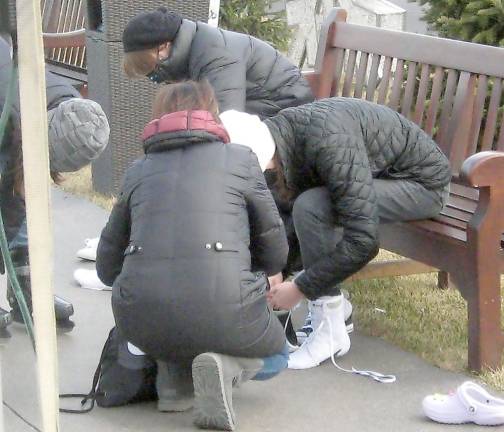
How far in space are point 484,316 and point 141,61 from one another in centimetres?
178

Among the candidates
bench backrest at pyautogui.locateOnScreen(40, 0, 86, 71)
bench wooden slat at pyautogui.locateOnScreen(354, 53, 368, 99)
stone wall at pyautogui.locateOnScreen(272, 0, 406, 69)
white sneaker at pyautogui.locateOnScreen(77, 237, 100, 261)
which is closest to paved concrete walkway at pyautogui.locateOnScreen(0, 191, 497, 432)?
white sneaker at pyautogui.locateOnScreen(77, 237, 100, 261)

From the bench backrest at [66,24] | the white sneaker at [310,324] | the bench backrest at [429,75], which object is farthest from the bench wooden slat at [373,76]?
the bench backrest at [66,24]

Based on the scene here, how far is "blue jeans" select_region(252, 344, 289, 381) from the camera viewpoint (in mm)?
3395

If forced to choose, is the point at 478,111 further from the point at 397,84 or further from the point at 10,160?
the point at 10,160

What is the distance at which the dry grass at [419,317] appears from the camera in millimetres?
3988

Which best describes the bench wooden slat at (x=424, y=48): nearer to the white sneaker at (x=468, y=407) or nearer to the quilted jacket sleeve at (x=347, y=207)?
the quilted jacket sleeve at (x=347, y=207)

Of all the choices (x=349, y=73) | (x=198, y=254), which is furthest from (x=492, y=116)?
(x=198, y=254)

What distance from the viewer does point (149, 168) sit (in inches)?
130

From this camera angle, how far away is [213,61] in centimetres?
445

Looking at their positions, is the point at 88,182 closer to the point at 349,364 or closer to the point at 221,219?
the point at 349,364

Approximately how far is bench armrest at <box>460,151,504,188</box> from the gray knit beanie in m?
1.26

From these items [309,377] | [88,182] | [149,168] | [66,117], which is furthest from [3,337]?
[88,182]

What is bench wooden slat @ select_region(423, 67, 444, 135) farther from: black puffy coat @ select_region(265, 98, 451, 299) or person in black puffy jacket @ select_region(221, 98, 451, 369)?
black puffy coat @ select_region(265, 98, 451, 299)

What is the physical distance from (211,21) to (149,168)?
9.72 ft
